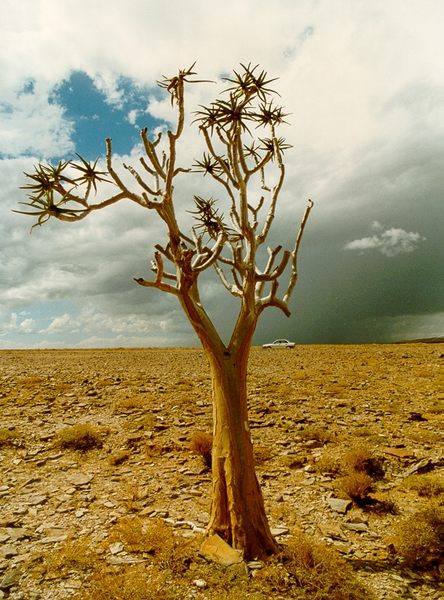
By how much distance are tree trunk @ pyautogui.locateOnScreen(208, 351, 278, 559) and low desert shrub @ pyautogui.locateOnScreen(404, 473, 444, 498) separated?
14.9ft

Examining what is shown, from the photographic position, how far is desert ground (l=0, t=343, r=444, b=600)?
6.97m

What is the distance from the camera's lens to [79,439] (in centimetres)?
1337

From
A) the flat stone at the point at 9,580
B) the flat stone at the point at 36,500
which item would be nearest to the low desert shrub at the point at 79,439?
the flat stone at the point at 36,500

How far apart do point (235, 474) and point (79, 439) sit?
767 centimetres

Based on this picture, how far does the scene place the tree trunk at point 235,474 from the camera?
7371 millimetres

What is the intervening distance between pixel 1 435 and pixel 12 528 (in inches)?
216

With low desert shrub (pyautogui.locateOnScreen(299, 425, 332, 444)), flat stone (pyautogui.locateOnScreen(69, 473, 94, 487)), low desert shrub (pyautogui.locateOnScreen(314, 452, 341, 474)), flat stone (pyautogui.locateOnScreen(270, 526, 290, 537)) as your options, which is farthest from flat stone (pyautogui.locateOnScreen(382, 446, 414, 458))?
flat stone (pyautogui.locateOnScreen(69, 473, 94, 487))

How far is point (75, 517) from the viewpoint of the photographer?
366 inches

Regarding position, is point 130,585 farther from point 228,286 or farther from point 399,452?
point 399,452

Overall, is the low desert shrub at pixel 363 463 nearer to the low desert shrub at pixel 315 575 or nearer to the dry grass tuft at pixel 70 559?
the low desert shrub at pixel 315 575

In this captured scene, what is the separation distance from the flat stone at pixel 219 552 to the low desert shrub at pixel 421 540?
303 centimetres

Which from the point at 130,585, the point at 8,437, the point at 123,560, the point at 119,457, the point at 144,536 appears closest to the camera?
the point at 130,585

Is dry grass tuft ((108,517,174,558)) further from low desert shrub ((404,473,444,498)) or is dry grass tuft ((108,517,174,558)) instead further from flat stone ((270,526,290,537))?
low desert shrub ((404,473,444,498))

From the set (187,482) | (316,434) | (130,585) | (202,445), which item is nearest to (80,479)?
(187,482)
